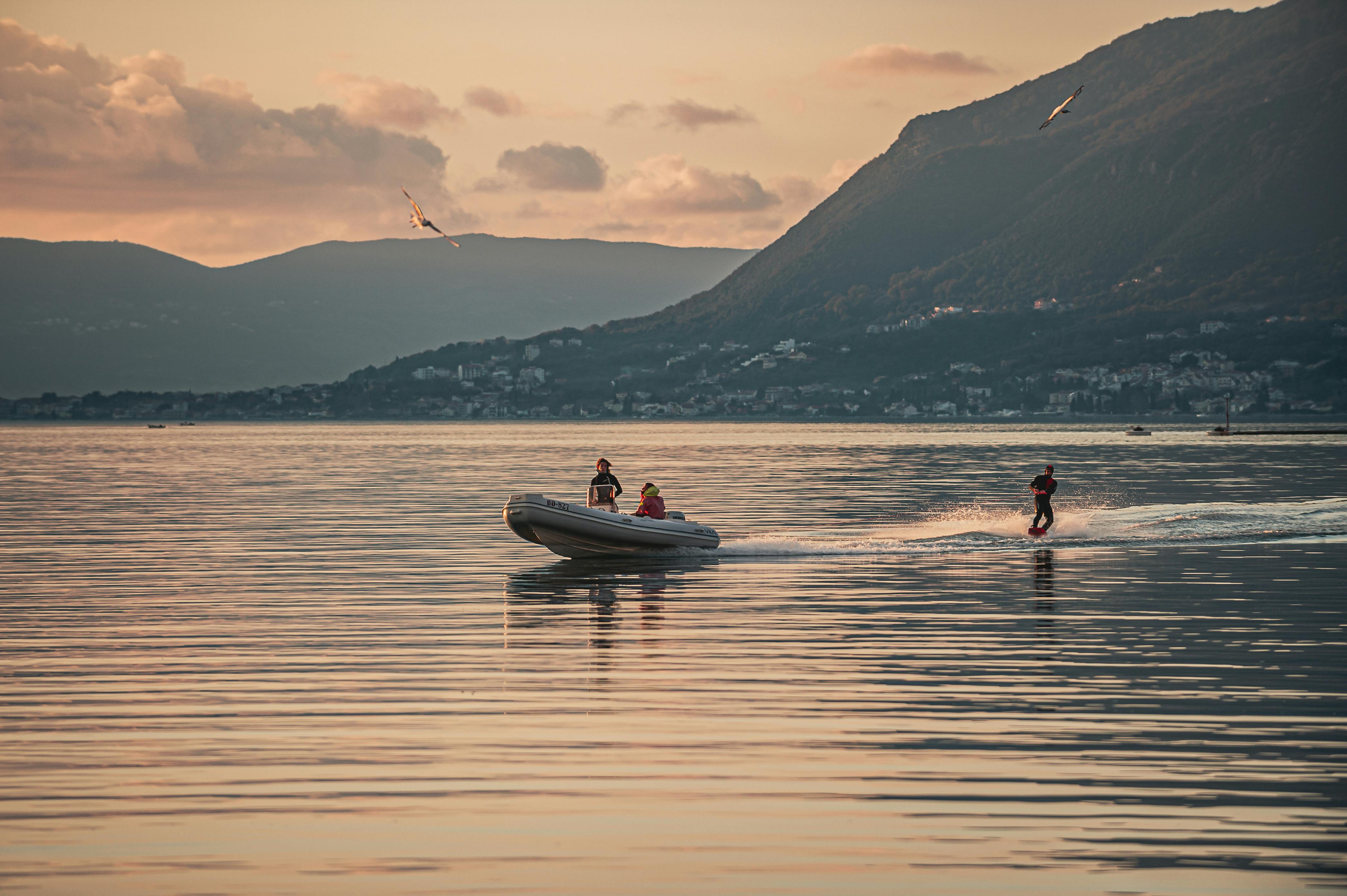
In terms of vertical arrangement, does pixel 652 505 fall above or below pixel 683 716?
above

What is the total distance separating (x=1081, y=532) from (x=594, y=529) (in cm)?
1471

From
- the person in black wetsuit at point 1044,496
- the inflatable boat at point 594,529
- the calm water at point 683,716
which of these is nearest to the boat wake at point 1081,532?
the calm water at point 683,716

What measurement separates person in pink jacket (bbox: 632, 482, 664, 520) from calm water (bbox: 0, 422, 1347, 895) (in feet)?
4.08

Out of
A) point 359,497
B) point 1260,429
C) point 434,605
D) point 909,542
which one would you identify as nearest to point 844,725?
point 434,605

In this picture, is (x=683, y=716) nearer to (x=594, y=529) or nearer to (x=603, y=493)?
(x=594, y=529)

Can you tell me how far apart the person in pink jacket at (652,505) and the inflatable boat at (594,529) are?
0.31 m

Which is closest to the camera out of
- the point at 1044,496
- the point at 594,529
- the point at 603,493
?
the point at 594,529

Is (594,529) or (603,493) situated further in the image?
(603,493)

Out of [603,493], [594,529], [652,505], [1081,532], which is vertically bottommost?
[1081,532]

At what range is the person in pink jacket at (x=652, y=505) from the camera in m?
32.8

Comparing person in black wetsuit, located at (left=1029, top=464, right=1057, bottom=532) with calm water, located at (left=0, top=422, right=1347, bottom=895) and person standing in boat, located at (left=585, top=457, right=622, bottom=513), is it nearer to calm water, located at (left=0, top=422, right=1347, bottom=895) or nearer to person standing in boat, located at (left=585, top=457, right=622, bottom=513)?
calm water, located at (left=0, top=422, right=1347, bottom=895)

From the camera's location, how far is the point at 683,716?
14.9m

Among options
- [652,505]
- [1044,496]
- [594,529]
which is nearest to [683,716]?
[594,529]

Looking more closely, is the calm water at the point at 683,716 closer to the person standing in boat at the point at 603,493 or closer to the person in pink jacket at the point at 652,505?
the person in pink jacket at the point at 652,505
